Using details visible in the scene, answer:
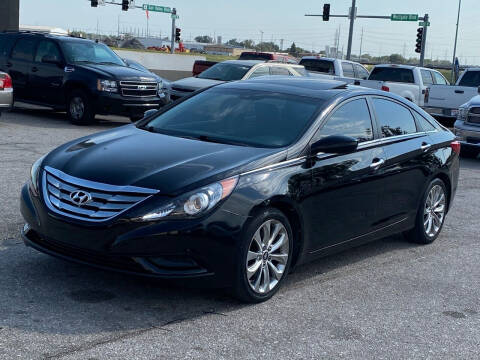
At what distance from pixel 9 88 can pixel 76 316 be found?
35.4 feet

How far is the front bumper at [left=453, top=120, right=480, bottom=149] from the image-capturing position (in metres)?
15.2

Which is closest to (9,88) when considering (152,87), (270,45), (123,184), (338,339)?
(152,87)

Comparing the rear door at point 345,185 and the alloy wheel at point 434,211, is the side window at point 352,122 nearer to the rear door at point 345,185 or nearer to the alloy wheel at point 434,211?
the rear door at point 345,185

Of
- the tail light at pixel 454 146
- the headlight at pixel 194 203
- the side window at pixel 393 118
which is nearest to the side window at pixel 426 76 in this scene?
the tail light at pixel 454 146

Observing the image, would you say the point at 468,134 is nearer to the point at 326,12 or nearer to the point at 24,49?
the point at 24,49

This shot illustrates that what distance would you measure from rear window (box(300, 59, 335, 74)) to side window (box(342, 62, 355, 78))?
1.32 feet

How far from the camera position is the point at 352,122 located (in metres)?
6.59

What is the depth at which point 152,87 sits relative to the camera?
55.9ft

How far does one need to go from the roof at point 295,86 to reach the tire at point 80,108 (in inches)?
380

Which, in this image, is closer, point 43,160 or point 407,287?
point 43,160

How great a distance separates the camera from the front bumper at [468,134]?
1516 centimetres

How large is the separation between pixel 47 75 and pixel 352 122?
11710 mm

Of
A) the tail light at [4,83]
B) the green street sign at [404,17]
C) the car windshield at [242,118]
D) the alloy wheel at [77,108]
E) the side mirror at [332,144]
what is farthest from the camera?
the green street sign at [404,17]

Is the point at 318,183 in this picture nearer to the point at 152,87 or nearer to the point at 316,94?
the point at 316,94
